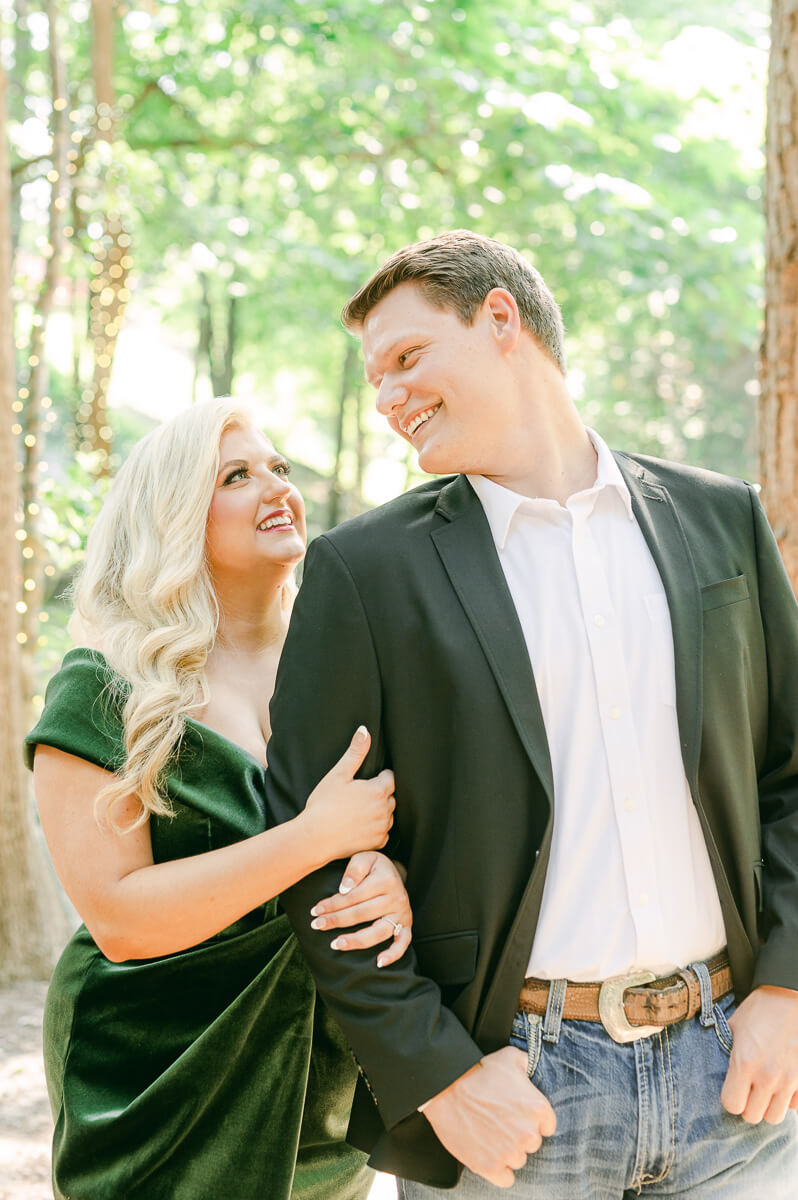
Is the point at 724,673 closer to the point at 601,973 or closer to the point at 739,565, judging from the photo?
the point at 739,565

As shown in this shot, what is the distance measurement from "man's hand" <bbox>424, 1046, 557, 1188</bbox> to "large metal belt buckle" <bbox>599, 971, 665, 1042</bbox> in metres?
0.16

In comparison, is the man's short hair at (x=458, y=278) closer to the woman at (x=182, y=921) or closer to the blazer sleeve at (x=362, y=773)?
the blazer sleeve at (x=362, y=773)

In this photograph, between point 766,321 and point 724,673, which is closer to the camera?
point 724,673

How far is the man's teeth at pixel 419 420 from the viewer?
2.19m

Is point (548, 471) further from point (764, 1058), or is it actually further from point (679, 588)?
point (764, 1058)

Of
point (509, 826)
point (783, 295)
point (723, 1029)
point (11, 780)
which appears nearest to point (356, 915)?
point (509, 826)

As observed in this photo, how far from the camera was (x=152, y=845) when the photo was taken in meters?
2.48

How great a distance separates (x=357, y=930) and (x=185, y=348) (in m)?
22.2

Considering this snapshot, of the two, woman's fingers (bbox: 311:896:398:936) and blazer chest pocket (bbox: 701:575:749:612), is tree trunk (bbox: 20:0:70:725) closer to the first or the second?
woman's fingers (bbox: 311:896:398:936)

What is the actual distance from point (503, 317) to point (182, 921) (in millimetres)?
1372

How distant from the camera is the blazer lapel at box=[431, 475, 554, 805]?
1.91m

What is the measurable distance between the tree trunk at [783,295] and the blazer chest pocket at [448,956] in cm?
192

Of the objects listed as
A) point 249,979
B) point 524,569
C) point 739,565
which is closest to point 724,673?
point 739,565

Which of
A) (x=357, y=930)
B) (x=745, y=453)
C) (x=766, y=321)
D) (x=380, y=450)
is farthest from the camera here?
(x=380, y=450)
